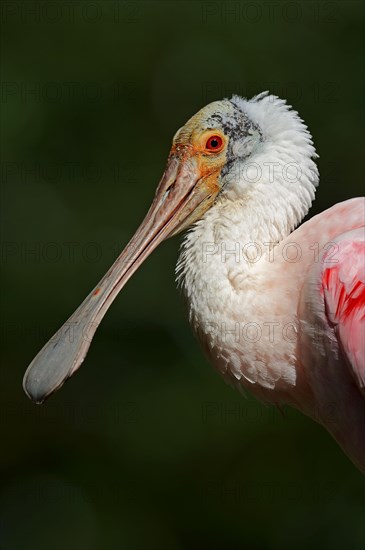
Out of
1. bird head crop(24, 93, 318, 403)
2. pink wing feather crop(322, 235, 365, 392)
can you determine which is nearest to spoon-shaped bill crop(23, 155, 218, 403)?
bird head crop(24, 93, 318, 403)

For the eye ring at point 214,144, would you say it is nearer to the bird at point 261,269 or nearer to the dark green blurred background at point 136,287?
the bird at point 261,269

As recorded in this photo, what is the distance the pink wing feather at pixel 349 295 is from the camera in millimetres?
2859

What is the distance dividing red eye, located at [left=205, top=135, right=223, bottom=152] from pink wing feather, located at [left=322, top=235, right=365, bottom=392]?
56 cm

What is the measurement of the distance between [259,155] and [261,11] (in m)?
4.77

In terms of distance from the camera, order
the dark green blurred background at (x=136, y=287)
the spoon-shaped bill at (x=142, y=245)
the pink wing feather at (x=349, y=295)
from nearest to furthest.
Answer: the pink wing feather at (x=349, y=295) < the spoon-shaped bill at (x=142, y=245) < the dark green blurred background at (x=136, y=287)

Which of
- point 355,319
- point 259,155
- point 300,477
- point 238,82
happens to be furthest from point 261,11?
point 355,319

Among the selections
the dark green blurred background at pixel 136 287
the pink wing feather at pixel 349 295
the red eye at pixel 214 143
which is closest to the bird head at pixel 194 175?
the red eye at pixel 214 143

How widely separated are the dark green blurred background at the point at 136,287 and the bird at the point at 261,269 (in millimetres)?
4056

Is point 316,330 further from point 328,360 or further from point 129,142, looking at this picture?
point 129,142

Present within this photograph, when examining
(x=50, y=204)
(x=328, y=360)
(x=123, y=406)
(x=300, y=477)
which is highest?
(x=50, y=204)

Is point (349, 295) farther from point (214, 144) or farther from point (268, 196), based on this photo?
point (214, 144)

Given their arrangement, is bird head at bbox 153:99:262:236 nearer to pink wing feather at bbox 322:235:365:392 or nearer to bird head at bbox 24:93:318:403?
bird head at bbox 24:93:318:403

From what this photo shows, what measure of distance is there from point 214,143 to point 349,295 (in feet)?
2.34

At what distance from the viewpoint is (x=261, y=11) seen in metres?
7.68
